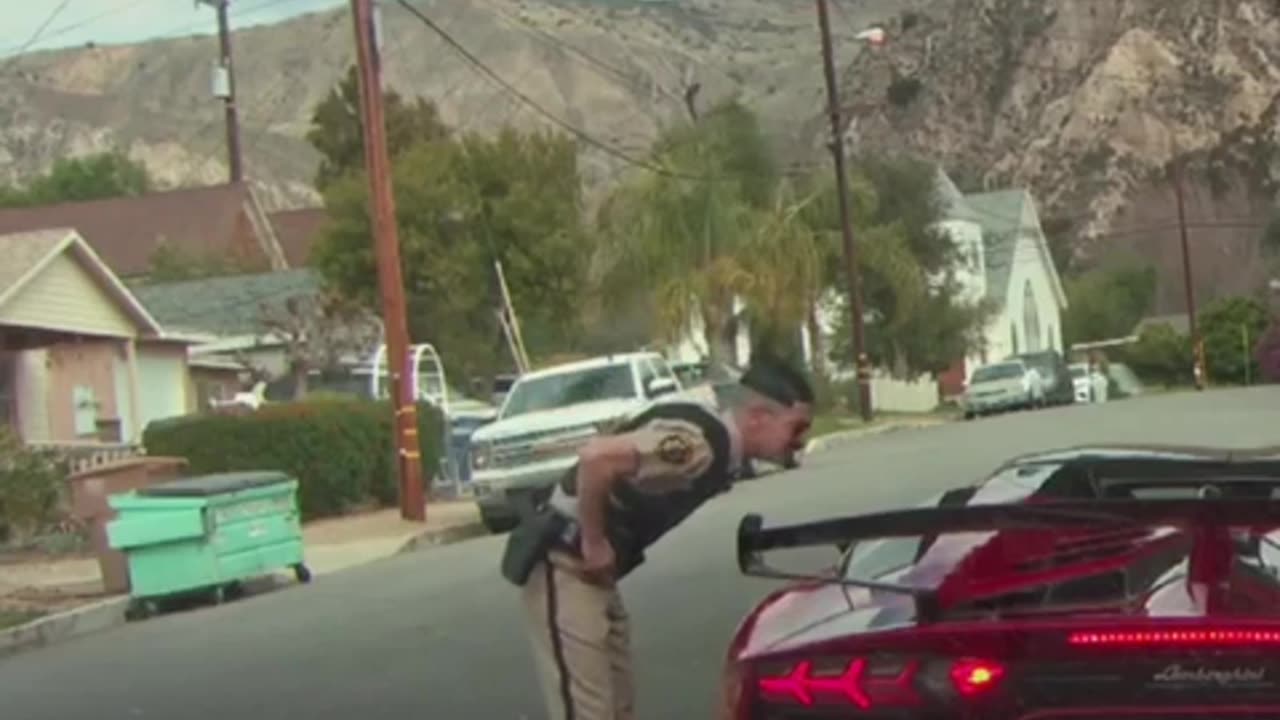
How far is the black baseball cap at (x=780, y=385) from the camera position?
5.67 meters

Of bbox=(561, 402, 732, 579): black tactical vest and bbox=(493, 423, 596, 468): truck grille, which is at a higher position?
bbox=(561, 402, 732, 579): black tactical vest

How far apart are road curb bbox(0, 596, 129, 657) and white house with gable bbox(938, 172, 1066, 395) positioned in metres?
57.9

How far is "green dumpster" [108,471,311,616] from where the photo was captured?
18.0m

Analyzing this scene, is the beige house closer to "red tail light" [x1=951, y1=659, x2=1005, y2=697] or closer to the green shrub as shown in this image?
the green shrub

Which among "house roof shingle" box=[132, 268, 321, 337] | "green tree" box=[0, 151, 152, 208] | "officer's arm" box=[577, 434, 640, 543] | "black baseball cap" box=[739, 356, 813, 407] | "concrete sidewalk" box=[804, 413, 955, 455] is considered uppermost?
"green tree" box=[0, 151, 152, 208]

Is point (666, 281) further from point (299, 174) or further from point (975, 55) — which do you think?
point (299, 174)

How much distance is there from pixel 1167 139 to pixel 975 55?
1628 centimetres

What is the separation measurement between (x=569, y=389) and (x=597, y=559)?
20.1m

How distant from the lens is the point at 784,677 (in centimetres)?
452

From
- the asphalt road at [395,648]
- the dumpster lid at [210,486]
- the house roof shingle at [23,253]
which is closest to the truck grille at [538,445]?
the asphalt road at [395,648]

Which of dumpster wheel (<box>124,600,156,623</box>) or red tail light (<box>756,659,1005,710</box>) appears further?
dumpster wheel (<box>124,600,156,623</box>)

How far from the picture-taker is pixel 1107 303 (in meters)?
101

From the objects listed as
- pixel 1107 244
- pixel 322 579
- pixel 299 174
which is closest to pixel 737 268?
pixel 322 579

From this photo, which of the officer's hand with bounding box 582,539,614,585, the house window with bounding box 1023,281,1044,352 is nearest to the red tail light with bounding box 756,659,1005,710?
the officer's hand with bounding box 582,539,614,585
